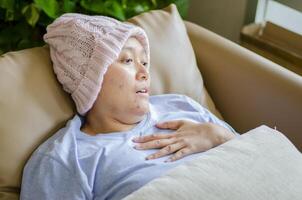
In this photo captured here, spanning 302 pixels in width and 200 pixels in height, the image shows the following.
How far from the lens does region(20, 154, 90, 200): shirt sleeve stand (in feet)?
3.39

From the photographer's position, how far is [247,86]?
4.74 ft

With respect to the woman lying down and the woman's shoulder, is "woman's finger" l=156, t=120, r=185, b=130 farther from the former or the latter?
the woman's shoulder

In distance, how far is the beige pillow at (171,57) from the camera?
1400 millimetres

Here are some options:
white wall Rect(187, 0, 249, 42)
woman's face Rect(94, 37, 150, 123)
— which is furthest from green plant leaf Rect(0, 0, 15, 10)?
white wall Rect(187, 0, 249, 42)

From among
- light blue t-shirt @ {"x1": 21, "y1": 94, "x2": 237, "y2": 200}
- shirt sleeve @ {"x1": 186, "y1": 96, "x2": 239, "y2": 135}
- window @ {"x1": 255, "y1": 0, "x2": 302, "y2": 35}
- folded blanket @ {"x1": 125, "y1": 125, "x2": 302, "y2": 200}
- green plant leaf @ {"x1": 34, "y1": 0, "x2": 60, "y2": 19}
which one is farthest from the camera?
window @ {"x1": 255, "y1": 0, "x2": 302, "y2": 35}

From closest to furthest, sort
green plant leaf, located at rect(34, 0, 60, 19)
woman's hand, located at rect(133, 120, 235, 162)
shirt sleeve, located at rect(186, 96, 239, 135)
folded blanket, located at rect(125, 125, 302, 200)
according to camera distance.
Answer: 1. folded blanket, located at rect(125, 125, 302, 200)
2. woman's hand, located at rect(133, 120, 235, 162)
3. shirt sleeve, located at rect(186, 96, 239, 135)
4. green plant leaf, located at rect(34, 0, 60, 19)

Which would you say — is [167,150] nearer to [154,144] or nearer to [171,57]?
[154,144]

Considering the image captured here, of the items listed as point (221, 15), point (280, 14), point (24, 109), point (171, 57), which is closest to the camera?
point (24, 109)

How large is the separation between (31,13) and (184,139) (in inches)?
27.1

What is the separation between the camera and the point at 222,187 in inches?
37.9

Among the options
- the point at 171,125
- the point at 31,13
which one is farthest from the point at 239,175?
the point at 31,13

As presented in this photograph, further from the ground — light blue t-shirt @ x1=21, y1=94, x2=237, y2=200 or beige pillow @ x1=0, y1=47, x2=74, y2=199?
beige pillow @ x1=0, y1=47, x2=74, y2=199

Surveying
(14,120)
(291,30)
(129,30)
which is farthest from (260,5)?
(14,120)

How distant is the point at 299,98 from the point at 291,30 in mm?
609
